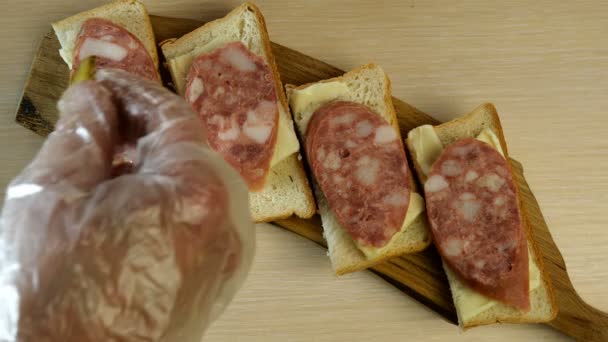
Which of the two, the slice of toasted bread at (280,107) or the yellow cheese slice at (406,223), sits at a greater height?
the slice of toasted bread at (280,107)

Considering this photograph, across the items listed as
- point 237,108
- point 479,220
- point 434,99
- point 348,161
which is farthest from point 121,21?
point 479,220

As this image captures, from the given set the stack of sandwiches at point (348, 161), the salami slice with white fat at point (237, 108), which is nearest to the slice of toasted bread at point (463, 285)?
the stack of sandwiches at point (348, 161)

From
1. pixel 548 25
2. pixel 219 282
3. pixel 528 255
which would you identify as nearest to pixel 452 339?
pixel 528 255

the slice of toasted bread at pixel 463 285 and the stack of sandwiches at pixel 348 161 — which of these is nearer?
the stack of sandwiches at pixel 348 161

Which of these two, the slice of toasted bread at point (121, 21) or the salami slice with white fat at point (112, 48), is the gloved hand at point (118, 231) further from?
the slice of toasted bread at point (121, 21)

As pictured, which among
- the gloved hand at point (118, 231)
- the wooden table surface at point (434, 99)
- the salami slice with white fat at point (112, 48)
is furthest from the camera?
the wooden table surface at point (434, 99)

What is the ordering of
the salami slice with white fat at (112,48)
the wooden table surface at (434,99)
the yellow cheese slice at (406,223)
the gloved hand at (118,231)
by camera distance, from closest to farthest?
the gloved hand at (118,231) → the salami slice with white fat at (112,48) → the yellow cheese slice at (406,223) → the wooden table surface at (434,99)
